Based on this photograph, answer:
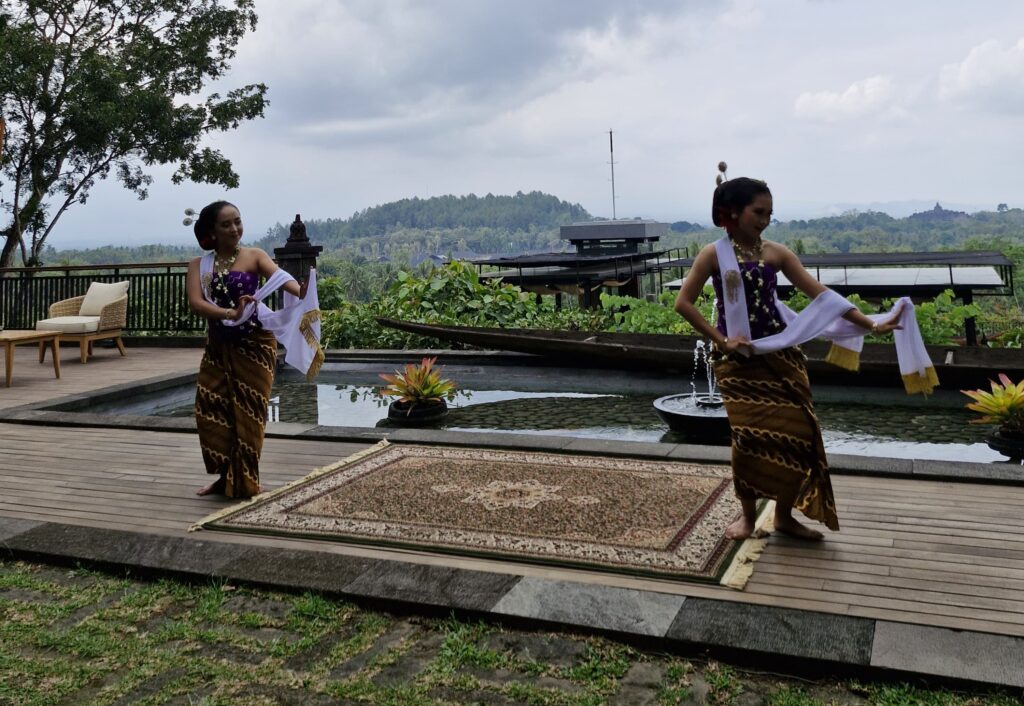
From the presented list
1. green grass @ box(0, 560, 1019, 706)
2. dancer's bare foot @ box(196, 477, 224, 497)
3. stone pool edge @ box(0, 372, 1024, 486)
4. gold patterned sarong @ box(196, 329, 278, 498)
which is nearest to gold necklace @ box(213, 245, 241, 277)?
gold patterned sarong @ box(196, 329, 278, 498)

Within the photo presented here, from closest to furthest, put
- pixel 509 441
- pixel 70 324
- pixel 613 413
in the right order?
pixel 509 441 → pixel 613 413 → pixel 70 324

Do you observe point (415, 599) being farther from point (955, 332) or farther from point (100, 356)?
point (100, 356)

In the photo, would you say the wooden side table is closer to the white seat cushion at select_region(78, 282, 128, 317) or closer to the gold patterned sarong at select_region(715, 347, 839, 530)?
the white seat cushion at select_region(78, 282, 128, 317)

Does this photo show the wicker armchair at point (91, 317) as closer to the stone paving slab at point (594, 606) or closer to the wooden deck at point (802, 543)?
the wooden deck at point (802, 543)

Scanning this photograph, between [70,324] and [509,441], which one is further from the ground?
[70,324]

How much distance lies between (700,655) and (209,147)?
56.6 feet

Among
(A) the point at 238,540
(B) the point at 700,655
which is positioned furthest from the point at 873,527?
(A) the point at 238,540

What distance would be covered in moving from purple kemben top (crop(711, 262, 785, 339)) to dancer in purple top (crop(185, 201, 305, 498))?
216cm

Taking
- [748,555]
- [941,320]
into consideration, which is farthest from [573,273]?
[748,555]

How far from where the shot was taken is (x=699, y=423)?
18.5 feet

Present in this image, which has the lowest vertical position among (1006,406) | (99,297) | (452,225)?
(1006,406)

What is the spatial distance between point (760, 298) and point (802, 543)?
89cm

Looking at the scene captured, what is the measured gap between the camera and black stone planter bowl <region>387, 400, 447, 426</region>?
644cm

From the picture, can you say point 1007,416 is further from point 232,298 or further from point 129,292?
point 129,292
